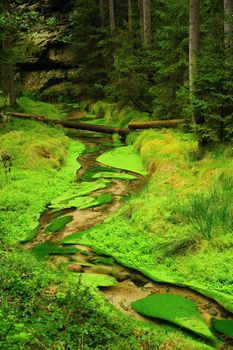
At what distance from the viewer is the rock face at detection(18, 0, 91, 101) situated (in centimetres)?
2934

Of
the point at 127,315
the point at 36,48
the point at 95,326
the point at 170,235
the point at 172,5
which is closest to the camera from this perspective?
the point at 95,326

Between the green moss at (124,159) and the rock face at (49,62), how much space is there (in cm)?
1498

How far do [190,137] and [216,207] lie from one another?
588cm

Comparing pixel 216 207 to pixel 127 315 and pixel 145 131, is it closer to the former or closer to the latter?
pixel 127 315

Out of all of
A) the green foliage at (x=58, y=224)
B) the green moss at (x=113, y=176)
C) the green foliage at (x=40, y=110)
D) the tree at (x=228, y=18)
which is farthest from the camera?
the green foliage at (x=40, y=110)

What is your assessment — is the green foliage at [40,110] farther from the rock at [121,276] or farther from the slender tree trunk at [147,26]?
the rock at [121,276]

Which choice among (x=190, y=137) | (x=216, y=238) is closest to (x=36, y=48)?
(x=190, y=137)

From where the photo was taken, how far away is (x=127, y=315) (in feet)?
17.8

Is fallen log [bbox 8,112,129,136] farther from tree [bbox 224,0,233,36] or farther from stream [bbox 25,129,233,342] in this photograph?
stream [bbox 25,129,233,342]

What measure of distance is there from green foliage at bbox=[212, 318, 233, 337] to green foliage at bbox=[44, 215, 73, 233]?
4.15 meters

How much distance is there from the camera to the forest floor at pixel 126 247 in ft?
15.4

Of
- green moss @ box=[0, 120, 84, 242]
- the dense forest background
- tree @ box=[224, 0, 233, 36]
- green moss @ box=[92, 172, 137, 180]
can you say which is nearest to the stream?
green moss @ box=[0, 120, 84, 242]

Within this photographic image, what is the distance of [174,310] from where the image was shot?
5504 millimetres

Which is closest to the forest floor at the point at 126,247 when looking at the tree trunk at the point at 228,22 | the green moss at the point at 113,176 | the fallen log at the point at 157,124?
the green moss at the point at 113,176
